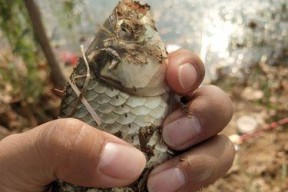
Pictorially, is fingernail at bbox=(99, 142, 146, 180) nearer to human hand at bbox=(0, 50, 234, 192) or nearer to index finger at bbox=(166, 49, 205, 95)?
human hand at bbox=(0, 50, 234, 192)

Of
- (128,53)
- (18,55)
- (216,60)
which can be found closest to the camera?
(128,53)

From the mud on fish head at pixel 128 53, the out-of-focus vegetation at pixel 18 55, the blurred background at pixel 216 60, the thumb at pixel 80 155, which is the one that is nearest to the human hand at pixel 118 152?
the thumb at pixel 80 155

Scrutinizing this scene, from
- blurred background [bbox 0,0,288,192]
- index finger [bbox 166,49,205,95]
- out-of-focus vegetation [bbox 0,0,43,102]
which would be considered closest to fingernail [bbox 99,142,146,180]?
index finger [bbox 166,49,205,95]

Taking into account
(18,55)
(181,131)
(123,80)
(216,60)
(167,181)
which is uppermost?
(123,80)

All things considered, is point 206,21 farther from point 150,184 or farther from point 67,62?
point 150,184

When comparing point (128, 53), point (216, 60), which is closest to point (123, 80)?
point (128, 53)

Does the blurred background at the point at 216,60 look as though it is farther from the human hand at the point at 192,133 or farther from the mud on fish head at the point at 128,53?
the mud on fish head at the point at 128,53

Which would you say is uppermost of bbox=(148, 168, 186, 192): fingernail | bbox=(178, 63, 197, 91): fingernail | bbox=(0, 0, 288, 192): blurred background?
bbox=(178, 63, 197, 91): fingernail

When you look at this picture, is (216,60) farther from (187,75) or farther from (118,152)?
(118,152)
